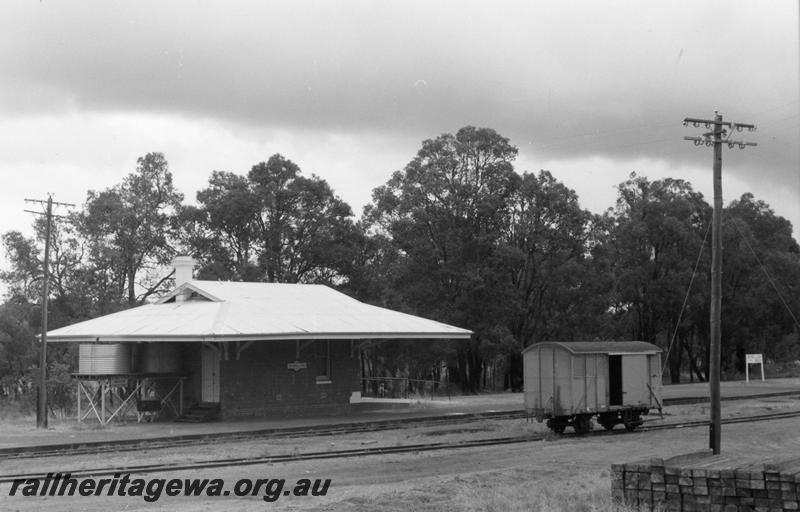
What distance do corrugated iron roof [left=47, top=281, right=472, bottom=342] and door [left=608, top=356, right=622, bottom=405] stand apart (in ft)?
22.5

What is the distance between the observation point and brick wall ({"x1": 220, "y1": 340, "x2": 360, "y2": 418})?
97.5 ft

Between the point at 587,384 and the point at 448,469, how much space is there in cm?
860

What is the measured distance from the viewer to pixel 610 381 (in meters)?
27.3

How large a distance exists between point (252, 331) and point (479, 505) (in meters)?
15.2

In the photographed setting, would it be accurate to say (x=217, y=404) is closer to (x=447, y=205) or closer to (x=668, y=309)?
(x=447, y=205)

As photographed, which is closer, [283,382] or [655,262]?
[283,382]

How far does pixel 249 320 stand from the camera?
29.6 metres

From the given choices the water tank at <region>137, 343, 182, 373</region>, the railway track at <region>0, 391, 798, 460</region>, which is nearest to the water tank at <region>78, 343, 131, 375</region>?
the water tank at <region>137, 343, 182, 373</region>

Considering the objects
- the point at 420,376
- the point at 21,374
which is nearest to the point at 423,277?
the point at 420,376

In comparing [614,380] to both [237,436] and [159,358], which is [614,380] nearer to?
[237,436]

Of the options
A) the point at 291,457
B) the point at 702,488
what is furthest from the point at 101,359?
the point at 702,488

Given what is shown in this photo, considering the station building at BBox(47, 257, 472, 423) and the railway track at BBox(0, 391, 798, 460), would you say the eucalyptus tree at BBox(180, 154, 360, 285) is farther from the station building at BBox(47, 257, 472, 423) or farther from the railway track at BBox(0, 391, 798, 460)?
the railway track at BBox(0, 391, 798, 460)

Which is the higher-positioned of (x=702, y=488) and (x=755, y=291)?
(x=755, y=291)

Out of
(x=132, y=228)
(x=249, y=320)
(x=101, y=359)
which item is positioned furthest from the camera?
(x=132, y=228)
